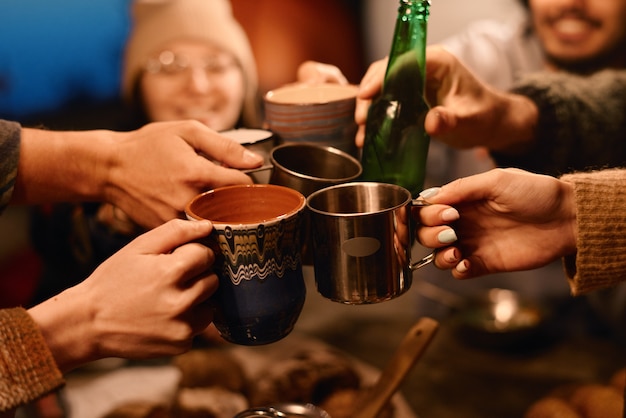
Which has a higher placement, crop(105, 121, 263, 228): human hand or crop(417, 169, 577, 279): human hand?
Answer: crop(105, 121, 263, 228): human hand

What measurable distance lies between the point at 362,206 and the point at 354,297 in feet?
0.43

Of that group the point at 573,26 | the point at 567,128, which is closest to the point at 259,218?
the point at 567,128

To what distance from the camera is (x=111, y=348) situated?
2.52ft

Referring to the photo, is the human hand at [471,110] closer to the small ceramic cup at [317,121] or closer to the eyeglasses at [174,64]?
the small ceramic cup at [317,121]

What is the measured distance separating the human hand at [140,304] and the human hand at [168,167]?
0.17 meters

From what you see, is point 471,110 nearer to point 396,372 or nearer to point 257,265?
point 396,372

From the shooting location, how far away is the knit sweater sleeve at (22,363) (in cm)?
70

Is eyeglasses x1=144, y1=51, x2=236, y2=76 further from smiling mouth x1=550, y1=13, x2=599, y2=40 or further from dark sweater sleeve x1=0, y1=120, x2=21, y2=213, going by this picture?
smiling mouth x1=550, y1=13, x2=599, y2=40

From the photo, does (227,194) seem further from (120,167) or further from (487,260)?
(487,260)

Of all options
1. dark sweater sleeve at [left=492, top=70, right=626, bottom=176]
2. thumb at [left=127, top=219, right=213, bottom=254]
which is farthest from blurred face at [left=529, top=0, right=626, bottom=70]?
thumb at [left=127, top=219, right=213, bottom=254]

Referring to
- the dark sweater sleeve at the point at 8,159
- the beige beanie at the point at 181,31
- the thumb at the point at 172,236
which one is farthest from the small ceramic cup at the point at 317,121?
the beige beanie at the point at 181,31

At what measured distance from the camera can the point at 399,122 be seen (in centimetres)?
103

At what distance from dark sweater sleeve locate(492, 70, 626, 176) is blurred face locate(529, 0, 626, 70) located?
53 cm

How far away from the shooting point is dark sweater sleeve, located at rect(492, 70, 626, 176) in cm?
145
